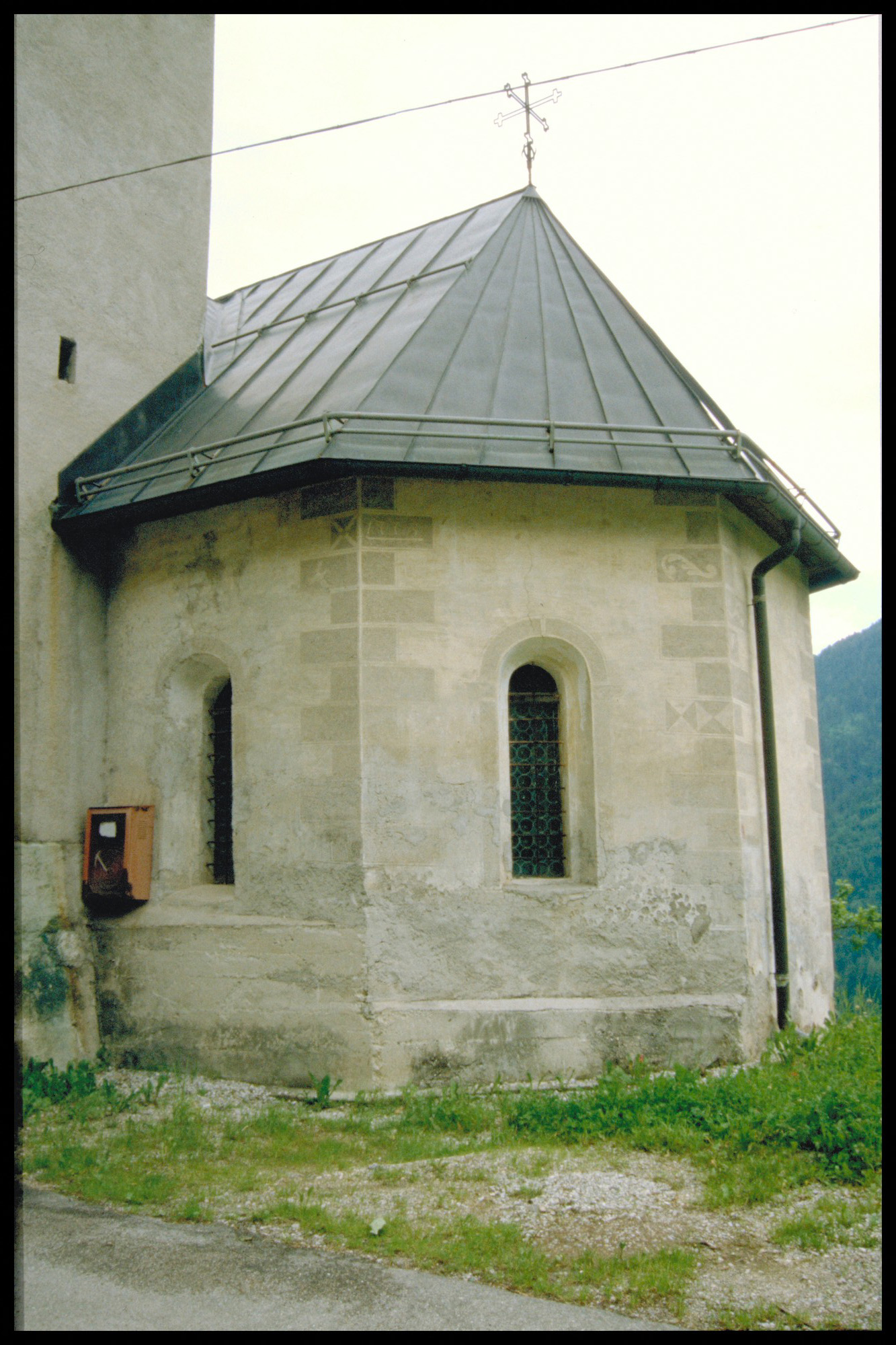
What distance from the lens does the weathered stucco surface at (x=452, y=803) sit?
25.7ft

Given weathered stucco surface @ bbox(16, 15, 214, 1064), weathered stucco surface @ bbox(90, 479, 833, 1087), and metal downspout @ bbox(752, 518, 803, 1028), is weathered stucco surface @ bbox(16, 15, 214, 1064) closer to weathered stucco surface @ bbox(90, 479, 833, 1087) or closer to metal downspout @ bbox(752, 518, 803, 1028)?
A: weathered stucco surface @ bbox(90, 479, 833, 1087)

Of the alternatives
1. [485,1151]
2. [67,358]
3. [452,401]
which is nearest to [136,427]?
[67,358]

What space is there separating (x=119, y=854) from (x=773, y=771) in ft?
18.4

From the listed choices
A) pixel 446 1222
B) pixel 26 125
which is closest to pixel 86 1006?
pixel 446 1222

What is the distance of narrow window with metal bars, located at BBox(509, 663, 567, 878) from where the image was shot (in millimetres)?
8523

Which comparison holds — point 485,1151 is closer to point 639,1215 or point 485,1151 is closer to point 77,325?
point 639,1215

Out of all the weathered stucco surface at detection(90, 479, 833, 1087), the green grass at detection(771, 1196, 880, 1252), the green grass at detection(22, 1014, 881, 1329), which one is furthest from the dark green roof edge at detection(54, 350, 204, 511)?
the green grass at detection(771, 1196, 880, 1252)

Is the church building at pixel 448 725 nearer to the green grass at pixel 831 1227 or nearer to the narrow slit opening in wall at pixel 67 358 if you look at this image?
the narrow slit opening in wall at pixel 67 358

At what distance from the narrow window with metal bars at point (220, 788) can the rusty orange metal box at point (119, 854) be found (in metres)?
0.54

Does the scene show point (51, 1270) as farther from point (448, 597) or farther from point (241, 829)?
point (448, 597)

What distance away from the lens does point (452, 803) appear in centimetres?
812

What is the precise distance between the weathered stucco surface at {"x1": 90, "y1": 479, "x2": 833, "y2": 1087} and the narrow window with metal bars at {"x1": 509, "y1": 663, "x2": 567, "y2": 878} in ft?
0.56

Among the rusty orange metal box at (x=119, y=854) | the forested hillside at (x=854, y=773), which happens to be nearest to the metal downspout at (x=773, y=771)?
the rusty orange metal box at (x=119, y=854)
